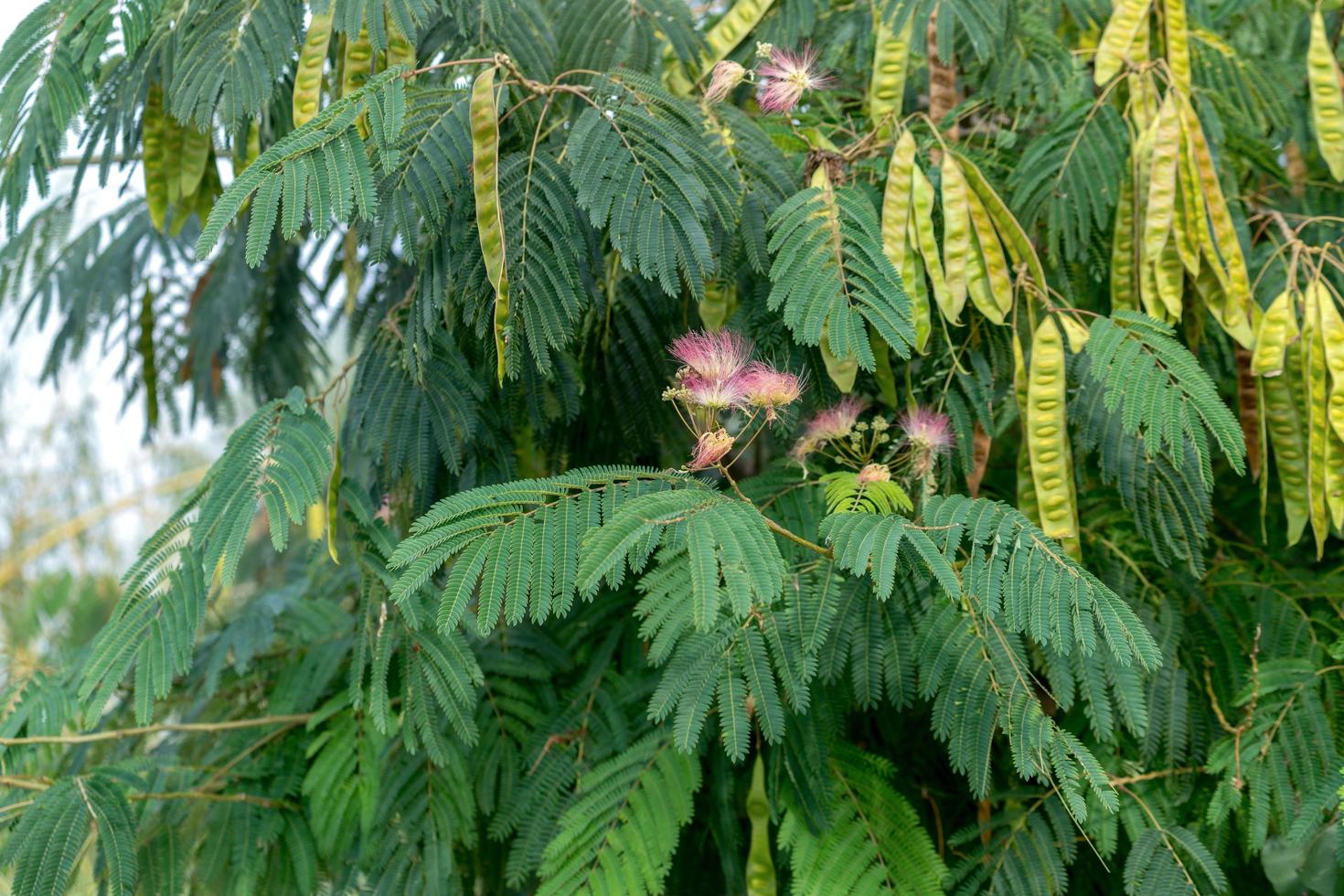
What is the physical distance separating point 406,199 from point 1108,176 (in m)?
1.37

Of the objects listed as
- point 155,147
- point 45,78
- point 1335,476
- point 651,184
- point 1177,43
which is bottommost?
point 1335,476

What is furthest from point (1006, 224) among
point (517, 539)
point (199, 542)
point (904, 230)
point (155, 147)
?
point (155, 147)

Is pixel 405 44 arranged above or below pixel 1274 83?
above

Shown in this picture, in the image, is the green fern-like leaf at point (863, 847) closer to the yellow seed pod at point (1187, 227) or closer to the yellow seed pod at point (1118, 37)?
the yellow seed pod at point (1187, 227)

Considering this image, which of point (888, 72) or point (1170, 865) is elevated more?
point (888, 72)

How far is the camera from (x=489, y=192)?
218cm

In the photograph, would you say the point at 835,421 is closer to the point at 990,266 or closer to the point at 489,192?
the point at 990,266

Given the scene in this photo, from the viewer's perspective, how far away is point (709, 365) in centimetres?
213

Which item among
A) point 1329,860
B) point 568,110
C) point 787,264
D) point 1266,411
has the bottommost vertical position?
point 1329,860

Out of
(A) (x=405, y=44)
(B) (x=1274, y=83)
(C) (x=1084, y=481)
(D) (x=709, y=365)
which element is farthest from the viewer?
(B) (x=1274, y=83)

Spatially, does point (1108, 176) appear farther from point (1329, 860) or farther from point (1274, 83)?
point (1329, 860)

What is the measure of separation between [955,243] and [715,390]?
24.8 inches

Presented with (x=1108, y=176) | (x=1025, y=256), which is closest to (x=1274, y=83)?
(x=1108, y=176)

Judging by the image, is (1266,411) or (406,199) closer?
(406,199)
